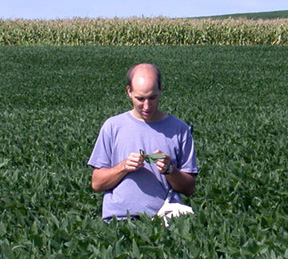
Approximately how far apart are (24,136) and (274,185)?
4.81m

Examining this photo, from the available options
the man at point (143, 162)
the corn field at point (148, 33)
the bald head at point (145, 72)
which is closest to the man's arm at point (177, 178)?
the man at point (143, 162)

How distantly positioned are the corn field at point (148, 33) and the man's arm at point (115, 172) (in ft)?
119

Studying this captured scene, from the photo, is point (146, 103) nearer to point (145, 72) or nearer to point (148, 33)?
point (145, 72)

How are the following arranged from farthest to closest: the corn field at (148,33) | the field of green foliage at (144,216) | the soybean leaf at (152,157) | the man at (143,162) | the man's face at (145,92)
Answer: the corn field at (148,33) → the man at (143,162) → the man's face at (145,92) → the soybean leaf at (152,157) → the field of green foliage at (144,216)

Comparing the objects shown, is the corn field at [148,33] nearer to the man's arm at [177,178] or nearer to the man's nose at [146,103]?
the man's arm at [177,178]

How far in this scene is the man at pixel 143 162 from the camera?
4352mm

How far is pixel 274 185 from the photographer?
616 centimetres

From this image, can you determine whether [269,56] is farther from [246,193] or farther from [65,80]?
[246,193]

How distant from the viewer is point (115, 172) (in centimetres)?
434

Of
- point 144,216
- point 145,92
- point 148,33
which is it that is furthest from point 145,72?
Result: point 148,33

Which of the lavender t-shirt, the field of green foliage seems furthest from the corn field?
the lavender t-shirt

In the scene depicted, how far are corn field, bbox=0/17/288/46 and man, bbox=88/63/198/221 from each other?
36.4m

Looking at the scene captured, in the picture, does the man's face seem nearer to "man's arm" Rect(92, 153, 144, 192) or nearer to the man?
the man

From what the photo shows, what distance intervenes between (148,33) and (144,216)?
36855 millimetres
